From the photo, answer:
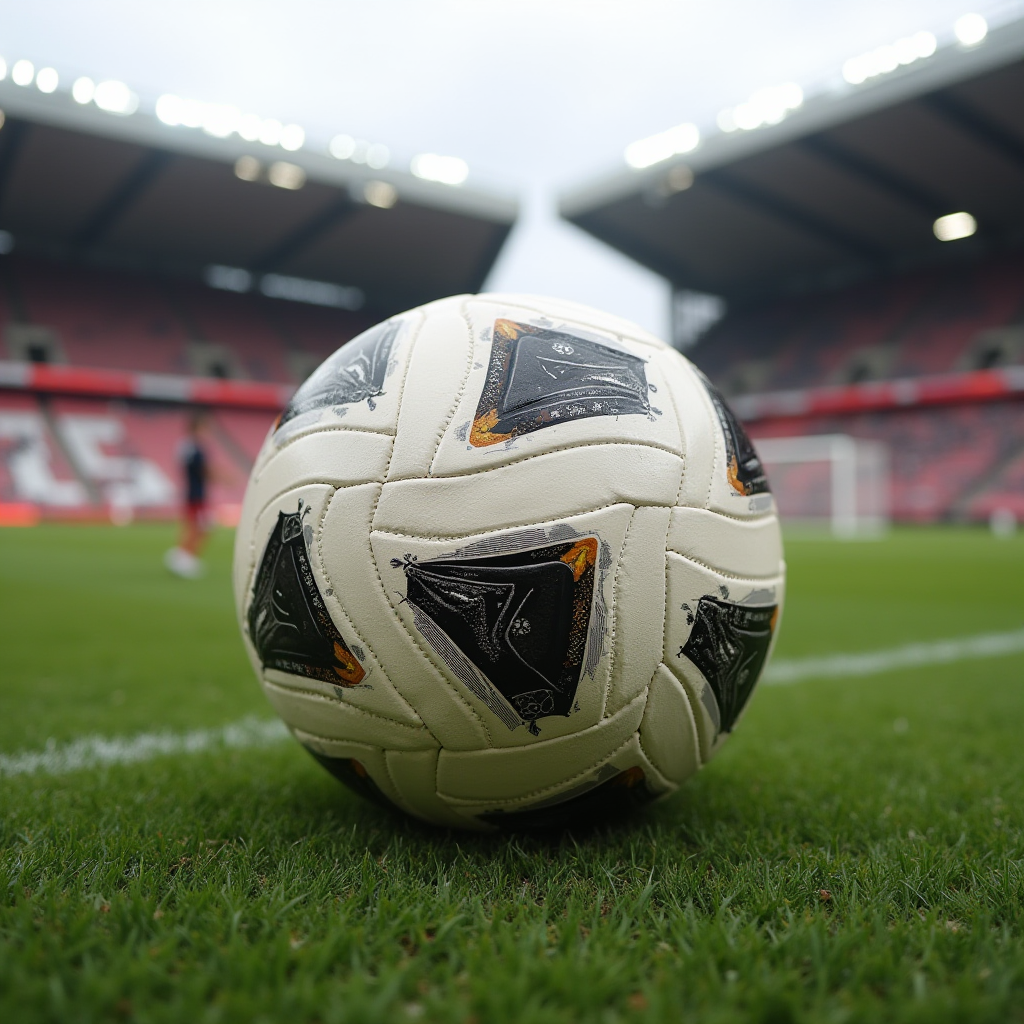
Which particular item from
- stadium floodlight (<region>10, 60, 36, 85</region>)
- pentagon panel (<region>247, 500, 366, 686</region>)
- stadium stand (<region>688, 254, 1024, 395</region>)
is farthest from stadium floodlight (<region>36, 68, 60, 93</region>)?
pentagon panel (<region>247, 500, 366, 686</region>)

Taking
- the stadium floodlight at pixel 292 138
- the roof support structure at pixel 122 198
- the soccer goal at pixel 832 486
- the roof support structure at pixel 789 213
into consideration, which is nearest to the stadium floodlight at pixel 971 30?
the roof support structure at pixel 789 213

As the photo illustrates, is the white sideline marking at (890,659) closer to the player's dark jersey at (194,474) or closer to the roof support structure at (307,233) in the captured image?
the player's dark jersey at (194,474)

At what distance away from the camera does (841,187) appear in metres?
28.9

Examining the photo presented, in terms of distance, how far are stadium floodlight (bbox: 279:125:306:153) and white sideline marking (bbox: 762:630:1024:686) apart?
25.9 m

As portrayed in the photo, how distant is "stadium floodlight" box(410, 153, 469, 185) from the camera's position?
29828 millimetres

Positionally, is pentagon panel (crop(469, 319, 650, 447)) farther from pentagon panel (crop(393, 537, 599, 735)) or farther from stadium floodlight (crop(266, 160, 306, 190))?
stadium floodlight (crop(266, 160, 306, 190))

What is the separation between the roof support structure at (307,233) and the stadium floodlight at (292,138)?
2.85 meters

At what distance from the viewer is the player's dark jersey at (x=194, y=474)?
31.3ft

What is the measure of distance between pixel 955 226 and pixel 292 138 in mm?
22298

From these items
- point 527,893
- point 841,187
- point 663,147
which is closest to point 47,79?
point 663,147

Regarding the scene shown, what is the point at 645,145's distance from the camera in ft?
95.9

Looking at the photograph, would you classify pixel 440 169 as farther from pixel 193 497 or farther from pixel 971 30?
pixel 193 497

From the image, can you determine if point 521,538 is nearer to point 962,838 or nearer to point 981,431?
point 962,838

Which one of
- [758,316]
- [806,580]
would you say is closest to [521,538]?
[806,580]
